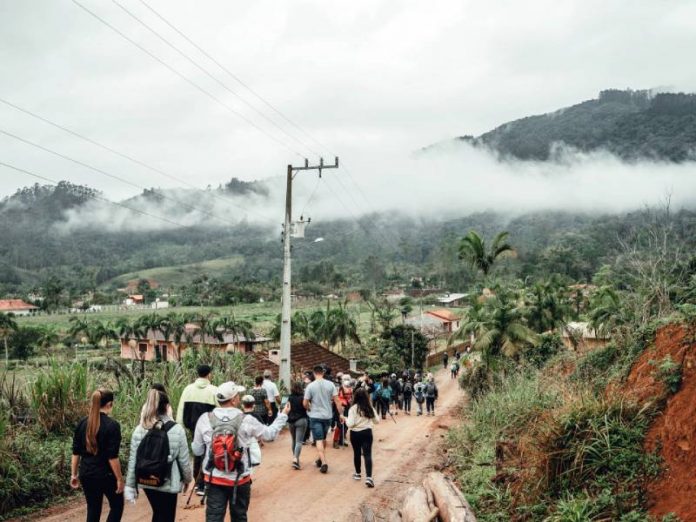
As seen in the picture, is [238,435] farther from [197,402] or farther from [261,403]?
[261,403]

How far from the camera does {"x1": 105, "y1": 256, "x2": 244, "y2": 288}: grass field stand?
560ft

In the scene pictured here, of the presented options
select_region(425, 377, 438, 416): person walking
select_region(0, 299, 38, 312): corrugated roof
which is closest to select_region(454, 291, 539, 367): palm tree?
select_region(425, 377, 438, 416): person walking

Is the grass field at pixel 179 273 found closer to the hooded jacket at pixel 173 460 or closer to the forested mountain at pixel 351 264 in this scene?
the forested mountain at pixel 351 264

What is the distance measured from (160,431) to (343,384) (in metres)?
5.83

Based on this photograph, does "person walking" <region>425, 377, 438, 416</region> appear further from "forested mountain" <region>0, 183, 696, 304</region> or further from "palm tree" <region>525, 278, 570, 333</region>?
"forested mountain" <region>0, 183, 696, 304</region>

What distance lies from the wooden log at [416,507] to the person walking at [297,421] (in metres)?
2.58

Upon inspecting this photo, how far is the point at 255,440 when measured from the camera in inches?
206

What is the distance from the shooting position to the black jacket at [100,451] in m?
5.00

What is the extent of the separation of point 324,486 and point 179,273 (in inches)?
7133

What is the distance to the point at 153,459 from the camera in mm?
4762

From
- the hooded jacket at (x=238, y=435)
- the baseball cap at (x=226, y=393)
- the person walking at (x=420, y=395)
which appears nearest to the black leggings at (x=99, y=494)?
the hooded jacket at (x=238, y=435)

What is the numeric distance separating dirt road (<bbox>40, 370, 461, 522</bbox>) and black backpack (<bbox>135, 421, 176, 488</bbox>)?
78.1 inches

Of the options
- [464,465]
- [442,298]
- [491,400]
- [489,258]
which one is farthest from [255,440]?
[442,298]

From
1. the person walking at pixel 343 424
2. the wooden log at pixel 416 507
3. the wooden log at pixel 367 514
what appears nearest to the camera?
the wooden log at pixel 416 507
